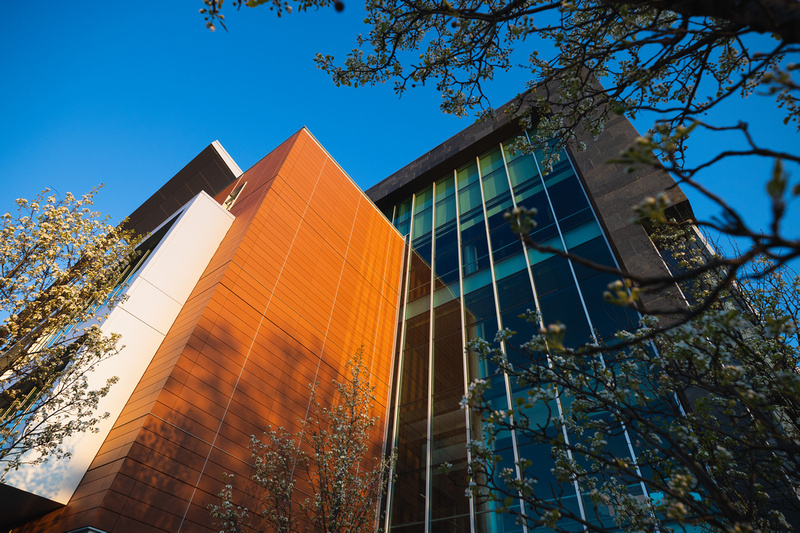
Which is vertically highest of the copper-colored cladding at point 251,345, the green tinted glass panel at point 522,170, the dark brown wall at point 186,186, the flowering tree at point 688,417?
the dark brown wall at point 186,186

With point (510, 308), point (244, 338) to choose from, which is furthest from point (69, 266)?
point (510, 308)

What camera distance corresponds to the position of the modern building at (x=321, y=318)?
7406mm

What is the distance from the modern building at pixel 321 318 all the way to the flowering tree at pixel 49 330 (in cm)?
61

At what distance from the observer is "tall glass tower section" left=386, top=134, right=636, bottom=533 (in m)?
10.1

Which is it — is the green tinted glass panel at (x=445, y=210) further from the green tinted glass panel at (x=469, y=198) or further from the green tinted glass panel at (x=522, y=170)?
the green tinted glass panel at (x=522, y=170)

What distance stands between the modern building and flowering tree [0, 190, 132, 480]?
61 cm

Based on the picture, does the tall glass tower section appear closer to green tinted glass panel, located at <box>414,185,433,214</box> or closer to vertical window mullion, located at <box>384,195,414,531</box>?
vertical window mullion, located at <box>384,195,414,531</box>

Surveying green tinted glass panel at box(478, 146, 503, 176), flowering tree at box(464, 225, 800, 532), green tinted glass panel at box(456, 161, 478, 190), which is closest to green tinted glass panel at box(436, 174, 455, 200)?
green tinted glass panel at box(456, 161, 478, 190)

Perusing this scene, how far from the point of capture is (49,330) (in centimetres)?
728

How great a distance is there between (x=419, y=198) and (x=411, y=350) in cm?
998

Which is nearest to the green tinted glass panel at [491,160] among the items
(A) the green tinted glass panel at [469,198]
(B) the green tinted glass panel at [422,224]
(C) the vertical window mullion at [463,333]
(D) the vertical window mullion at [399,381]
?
(A) the green tinted glass panel at [469,198]

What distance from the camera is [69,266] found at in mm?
7836

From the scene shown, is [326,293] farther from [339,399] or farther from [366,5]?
[366,5]

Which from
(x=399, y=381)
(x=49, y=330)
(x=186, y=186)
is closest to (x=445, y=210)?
(x=399, y=381)
